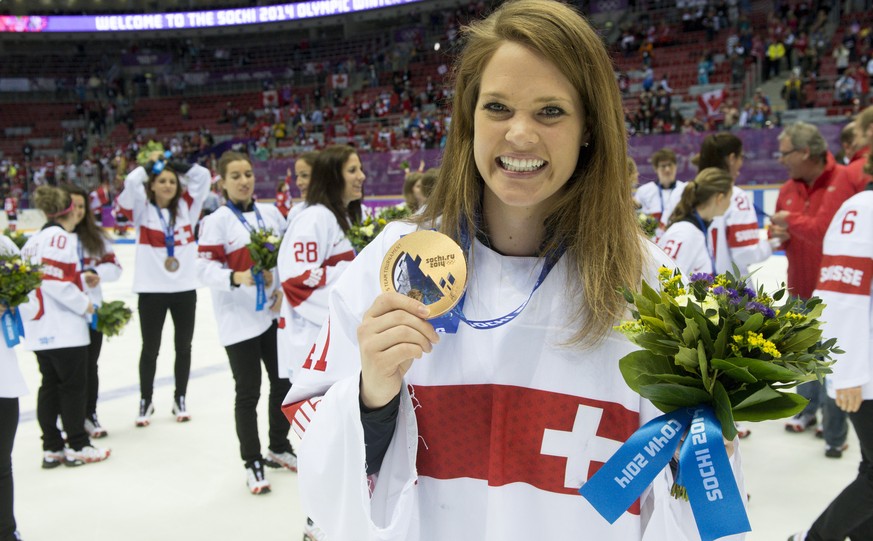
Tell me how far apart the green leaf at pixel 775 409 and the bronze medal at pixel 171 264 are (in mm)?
4303

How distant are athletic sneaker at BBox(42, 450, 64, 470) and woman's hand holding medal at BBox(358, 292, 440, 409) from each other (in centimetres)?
387

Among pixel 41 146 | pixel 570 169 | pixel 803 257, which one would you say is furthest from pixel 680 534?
pixel 41 146

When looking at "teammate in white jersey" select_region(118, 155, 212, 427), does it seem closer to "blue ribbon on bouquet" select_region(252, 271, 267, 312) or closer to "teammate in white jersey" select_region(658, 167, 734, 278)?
"blue ribbon on bouquet" select_region(252, 271, 267, 312)

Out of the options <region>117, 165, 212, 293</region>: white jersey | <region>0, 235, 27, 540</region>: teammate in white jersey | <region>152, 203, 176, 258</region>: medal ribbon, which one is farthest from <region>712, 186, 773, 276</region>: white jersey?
<region>0, 235, 27, 540</region>: teammate in white jersey

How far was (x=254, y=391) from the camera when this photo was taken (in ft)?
12.4

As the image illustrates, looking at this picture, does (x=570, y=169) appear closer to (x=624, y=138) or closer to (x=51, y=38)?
(x=624, y=138)

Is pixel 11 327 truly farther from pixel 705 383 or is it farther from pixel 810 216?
pixel 810 216

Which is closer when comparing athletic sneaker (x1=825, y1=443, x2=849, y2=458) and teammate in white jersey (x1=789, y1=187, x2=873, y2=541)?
teammate in white jersey (x1=789, y1=187, x2=873, y2=541)

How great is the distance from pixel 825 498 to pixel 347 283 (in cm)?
329

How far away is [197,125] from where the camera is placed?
30828 millimetres

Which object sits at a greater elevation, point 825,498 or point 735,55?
point 735,55

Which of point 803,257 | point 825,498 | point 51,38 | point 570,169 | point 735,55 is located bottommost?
point 825,498

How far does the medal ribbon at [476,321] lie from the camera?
121cm

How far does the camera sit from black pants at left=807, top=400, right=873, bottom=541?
8.16 feet
